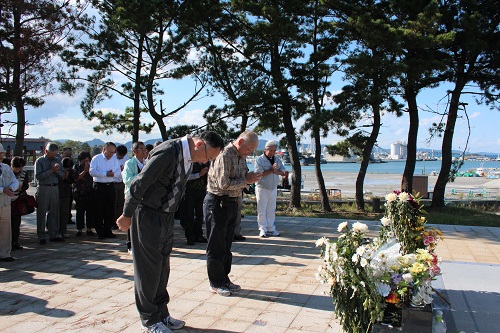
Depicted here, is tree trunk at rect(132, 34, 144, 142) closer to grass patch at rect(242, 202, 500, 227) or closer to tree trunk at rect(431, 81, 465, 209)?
grass patch at rect(242, 202, 500, 227)

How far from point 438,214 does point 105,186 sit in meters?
8.93

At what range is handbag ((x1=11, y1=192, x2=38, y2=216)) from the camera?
6.42m

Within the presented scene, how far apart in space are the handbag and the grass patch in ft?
17.5

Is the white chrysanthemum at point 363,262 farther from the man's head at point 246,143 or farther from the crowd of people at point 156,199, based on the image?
the man's head at point 246,143

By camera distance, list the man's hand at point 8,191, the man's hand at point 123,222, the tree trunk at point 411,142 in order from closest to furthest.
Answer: the man's hand at point 123,222
the man's hand at point 8,191
the tree trunk at point 411,142

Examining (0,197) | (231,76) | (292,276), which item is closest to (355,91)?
(231,76)

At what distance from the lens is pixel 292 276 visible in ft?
16.3

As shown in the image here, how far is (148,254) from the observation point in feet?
10.5

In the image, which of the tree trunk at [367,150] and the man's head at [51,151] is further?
the tree trunk at [367,150]

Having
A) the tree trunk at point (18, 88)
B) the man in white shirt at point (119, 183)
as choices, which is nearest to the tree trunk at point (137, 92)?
the tree trunk at point (18, 88)

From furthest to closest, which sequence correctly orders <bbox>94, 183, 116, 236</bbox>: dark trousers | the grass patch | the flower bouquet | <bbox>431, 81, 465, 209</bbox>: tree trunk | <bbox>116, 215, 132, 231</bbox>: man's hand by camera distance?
<bbox>431, 81, 465, 209</bbox>: tree trunk < the grass patch < <bbox>94, 183, 116, 236</bbox>: dark trousers < <bbox>116, 215, 132, 231</bbox>: man's hand < the flower bouquet

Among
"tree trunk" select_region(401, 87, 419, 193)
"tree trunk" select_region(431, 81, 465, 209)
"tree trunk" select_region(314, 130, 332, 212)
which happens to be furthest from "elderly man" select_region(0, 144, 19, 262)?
"tree trunk" select_region(431, 81, 465, 209)

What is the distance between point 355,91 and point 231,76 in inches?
151

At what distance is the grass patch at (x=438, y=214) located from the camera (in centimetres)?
992
